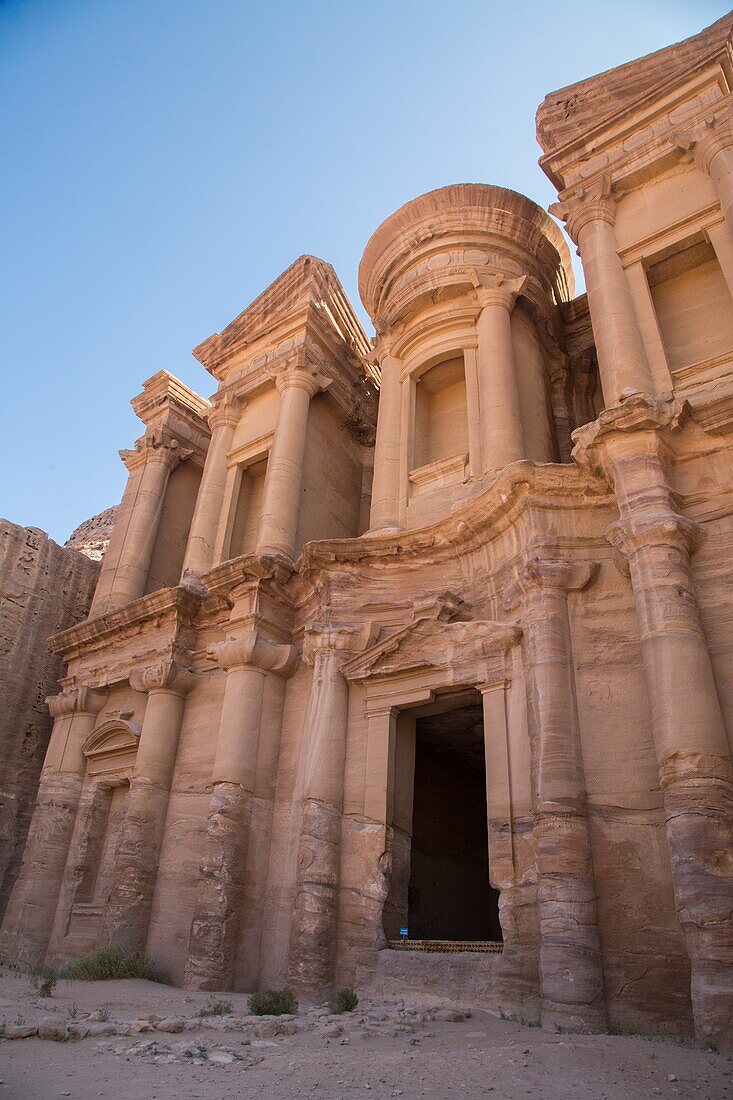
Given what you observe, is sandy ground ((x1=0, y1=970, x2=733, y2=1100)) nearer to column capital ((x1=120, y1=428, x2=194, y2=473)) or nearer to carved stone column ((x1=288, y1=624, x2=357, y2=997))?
carved stone column ((x1=288, y1=624, x2=357, y2=997))

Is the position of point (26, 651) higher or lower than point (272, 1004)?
higher

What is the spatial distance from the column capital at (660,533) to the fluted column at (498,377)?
3087 millimetres

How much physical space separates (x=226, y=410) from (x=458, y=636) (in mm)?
8686

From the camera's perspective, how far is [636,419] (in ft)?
29.5

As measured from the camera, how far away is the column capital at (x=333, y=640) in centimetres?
1134

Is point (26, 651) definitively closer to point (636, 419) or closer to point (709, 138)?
point (636, 419)

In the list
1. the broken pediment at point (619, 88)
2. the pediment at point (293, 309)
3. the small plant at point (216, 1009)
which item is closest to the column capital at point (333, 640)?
the small plant at point (216, 1009)

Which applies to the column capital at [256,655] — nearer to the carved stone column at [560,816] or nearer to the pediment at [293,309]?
the carved stone column at [560,816]

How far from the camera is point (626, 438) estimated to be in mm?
9117

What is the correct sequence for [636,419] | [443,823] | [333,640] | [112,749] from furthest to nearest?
[112,749] → [443,823] → [333,640] → [636,419]

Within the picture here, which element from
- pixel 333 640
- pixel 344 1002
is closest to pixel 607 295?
pixel 333 640

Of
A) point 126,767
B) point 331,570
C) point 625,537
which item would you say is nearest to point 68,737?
point 126,767

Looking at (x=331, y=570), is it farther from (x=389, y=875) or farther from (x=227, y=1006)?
(x=227, y=1006)

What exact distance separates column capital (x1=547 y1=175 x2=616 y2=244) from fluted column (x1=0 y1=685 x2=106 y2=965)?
12126mm
